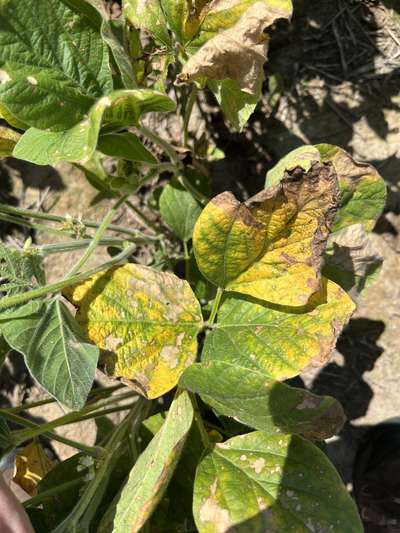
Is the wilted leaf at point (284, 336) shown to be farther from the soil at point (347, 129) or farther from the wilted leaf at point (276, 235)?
the soil at point (347, 129)

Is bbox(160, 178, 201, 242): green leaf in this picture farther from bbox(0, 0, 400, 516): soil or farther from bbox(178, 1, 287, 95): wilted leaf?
bbox(178, 1, 287, 95): wilted leaf

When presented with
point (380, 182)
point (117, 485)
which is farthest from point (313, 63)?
point (117, 485)

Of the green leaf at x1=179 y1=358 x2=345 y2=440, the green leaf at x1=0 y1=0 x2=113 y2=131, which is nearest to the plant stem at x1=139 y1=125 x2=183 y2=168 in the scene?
the green leaf at x1=0 y1=0 x2=113 y2=131

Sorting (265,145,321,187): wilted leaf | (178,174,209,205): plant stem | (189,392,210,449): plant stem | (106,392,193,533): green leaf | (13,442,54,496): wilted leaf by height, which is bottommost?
(13,442,54,496): wilted leaf

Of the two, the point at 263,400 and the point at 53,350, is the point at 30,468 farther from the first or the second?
the point at 263,400

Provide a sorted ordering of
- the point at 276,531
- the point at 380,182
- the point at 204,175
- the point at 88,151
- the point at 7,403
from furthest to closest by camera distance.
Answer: the point at 7,403, the point at 204,175, the point at 380,182, the point at 276,531, the point at 88,151

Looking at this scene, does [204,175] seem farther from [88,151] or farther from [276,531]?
[276,531]
